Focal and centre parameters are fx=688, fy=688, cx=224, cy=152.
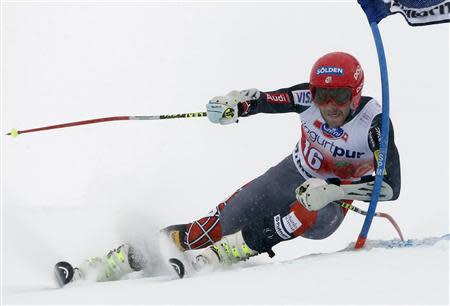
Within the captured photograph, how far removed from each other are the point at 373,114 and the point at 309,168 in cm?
76

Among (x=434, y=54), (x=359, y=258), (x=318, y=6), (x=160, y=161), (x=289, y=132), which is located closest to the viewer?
(x=359, y=258)

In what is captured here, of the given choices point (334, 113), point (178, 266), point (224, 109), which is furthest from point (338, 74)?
point (178, 266)

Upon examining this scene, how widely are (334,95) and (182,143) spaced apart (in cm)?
629

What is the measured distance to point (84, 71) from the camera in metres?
14.0

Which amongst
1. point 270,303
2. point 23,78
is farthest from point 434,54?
point 270,303

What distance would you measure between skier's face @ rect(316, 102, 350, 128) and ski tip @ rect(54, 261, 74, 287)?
2082mm

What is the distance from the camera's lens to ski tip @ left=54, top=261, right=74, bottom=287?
184 inches

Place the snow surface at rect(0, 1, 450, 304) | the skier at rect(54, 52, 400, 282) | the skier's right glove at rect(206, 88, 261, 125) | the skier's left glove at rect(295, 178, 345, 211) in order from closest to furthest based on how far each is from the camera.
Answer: the snow surface at rect(0, 1, 450, 304) < the skier's left glove at rect(295, 178, 345, 211) < the skier at rect(54, 52, 400, 282) < the skier's right glove at rect(206, 88, 261, 125)

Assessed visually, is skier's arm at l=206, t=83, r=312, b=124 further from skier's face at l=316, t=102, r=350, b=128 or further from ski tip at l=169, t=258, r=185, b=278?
ski tip at l=169, t=258, r=185, b=278

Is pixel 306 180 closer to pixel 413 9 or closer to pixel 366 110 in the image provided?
pixel 366 110

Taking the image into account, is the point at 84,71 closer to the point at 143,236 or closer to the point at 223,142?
the point at 223,142

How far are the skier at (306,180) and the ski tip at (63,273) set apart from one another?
0.13 metres

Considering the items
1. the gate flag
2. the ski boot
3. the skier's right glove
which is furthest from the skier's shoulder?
the ski boot

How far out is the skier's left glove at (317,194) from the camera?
4410mm
